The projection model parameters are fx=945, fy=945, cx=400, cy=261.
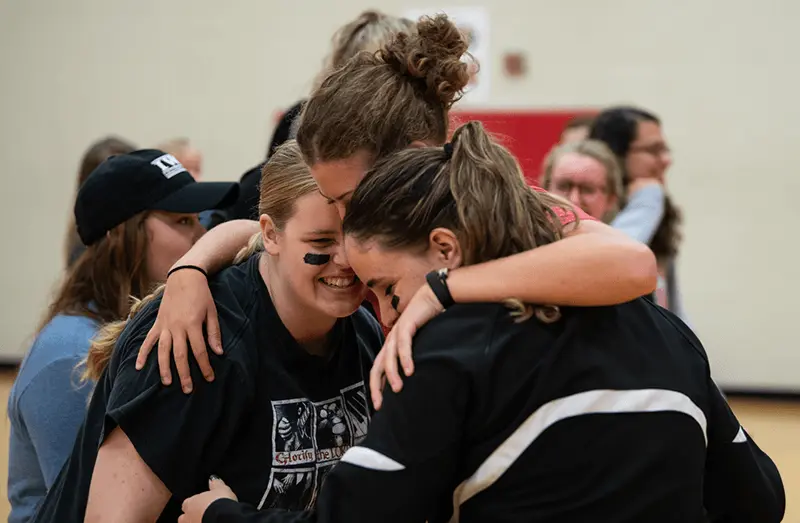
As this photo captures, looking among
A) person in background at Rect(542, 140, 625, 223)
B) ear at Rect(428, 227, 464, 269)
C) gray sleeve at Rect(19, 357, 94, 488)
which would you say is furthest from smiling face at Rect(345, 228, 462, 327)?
person in background at Rect(542, 140, 625, 223)

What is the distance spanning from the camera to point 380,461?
135cm

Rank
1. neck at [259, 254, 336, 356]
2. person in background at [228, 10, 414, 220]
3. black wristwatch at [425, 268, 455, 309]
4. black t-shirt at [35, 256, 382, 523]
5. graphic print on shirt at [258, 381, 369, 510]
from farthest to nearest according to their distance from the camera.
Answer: person in background at [228, 10, 414, 220] → neck at [259, 254, 336, 356] → graphic print on shirt at [258, 381, 369, 510] → black t-shirt at [35, 256, 382, 523] → black wristwatch at [425, 268, 455, 309]

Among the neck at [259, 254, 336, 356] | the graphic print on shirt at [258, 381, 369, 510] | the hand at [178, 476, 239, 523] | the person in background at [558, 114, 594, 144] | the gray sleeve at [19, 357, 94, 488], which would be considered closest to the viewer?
the hand at [178, 476, 239, 523]

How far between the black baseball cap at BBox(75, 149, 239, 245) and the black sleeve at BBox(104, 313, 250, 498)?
0.86 m

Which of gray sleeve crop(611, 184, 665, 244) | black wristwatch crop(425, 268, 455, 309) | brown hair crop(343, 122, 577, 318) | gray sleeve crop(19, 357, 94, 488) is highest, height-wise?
brown hair crop(343, 122, 577, 318)

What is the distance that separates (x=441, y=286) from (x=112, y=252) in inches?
55.7

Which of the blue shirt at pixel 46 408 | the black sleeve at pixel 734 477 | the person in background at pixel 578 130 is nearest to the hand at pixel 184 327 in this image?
the blue shirt at pixel 46 408

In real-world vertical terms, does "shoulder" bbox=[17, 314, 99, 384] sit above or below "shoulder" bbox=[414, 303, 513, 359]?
below

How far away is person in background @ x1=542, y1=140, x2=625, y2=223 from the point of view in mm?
3826

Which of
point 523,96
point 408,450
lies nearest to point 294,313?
point 408,450

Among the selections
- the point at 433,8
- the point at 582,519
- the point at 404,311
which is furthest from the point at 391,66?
the point at 433,8

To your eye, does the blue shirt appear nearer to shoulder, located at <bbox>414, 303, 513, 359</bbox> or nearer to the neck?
the neck

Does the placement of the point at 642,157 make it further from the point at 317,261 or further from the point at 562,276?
the point at 562,276

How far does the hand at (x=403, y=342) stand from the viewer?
1381mm
